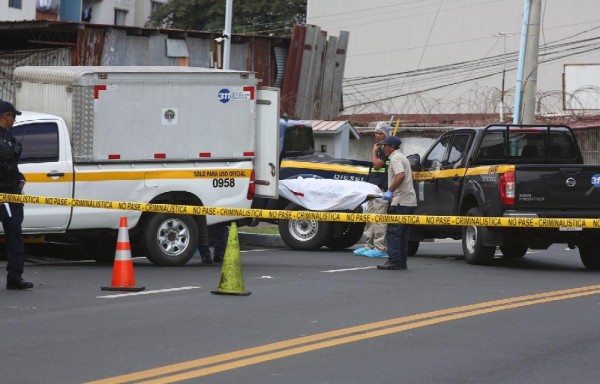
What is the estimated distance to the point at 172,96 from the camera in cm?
1606

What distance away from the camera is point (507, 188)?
51.7 ft

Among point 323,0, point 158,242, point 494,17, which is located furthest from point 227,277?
point 323,0

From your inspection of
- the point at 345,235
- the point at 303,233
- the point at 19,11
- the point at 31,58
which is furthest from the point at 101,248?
the point at 19,11

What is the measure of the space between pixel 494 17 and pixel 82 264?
4049 centimetres

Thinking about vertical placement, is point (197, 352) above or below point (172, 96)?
below

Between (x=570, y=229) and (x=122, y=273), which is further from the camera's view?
(x=570, y=229)

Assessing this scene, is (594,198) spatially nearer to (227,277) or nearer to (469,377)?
(227,277)

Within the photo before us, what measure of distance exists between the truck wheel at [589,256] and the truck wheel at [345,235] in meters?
4.04

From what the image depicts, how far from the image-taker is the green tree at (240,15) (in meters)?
66.8

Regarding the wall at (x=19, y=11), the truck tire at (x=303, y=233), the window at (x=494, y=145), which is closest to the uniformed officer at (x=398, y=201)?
the window at (x=494, y=145)

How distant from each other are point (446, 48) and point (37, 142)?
42.9 m

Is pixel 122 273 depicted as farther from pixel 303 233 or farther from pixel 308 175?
pixel 308 175

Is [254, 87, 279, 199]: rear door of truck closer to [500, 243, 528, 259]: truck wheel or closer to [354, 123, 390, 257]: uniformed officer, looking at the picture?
[354, 123, 390, 257]: uniformed officer

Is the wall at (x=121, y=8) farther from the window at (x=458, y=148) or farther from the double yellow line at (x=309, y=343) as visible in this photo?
the double yellow line at (x=309, y=343)
